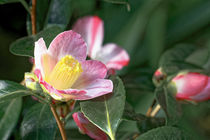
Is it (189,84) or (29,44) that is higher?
(29,44)

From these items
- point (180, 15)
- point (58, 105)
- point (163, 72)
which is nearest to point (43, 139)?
point (58, 105)

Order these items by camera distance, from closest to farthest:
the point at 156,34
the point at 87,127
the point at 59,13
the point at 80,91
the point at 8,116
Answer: the point at 80,91, the point at 87,127, the point at 8,116, the point at 59,13, the point at 156,34

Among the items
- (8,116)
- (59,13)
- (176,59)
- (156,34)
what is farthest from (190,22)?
(8,116)

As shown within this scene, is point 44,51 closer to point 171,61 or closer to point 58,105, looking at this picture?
point 58,105

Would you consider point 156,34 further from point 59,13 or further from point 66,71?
point 66,71

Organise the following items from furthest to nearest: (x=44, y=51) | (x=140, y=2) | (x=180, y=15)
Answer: (x=180, y=15) → (x=140, y=2) → (x=44, y=51)

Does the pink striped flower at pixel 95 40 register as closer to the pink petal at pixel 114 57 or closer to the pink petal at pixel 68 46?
the pink petal at pixel 114 57

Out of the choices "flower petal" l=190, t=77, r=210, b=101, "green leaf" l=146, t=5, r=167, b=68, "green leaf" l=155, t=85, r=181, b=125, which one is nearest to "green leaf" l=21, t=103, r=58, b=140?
"green leaf" l=155, t=85, r=181, b=125
